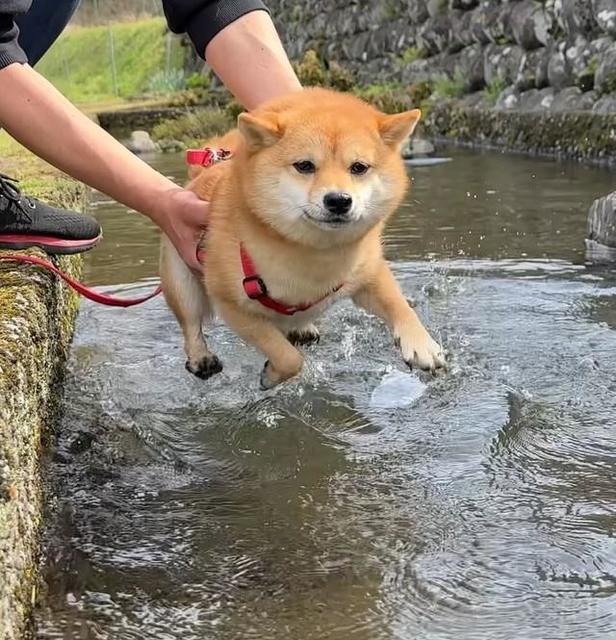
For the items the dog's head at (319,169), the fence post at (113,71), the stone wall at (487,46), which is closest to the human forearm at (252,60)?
the dog's head at (319,169)

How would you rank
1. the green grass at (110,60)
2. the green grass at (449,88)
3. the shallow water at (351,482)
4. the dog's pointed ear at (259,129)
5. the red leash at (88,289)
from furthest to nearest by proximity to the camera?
the green grass at (110,60) → the green grass at (449,88) → the red leash at (88,289) → the dog's pointed ear at (259,129) → the shallow water at (351,482)

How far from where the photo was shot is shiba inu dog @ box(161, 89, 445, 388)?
233 centimetres

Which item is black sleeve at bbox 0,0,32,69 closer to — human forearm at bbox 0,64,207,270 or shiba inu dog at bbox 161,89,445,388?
human forearm at bbox 0,64,207,270

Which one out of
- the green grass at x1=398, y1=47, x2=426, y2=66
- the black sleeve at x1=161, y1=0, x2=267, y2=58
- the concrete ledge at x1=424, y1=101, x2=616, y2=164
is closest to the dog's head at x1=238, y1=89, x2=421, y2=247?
the black sleeve at x1=161, y1=0, x2=267, y2=58

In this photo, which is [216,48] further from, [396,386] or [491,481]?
[491,481]

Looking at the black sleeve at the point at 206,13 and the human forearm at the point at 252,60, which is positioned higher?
the black sleeve at the point at 206,13

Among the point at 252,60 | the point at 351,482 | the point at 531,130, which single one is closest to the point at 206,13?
the point at 252,60

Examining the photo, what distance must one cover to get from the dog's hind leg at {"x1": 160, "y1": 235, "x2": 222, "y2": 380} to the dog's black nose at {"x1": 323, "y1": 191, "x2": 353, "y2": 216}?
0.65 metres

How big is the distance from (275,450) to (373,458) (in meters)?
0.24

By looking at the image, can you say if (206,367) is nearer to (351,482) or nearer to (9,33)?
(351,482)

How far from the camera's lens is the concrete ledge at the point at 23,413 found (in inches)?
56.4

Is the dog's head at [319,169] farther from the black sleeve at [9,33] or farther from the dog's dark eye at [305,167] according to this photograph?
the black sleeve at [9,33]

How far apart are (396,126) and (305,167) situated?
10.2 inches

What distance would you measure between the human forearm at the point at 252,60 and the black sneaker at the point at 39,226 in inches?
22.4
